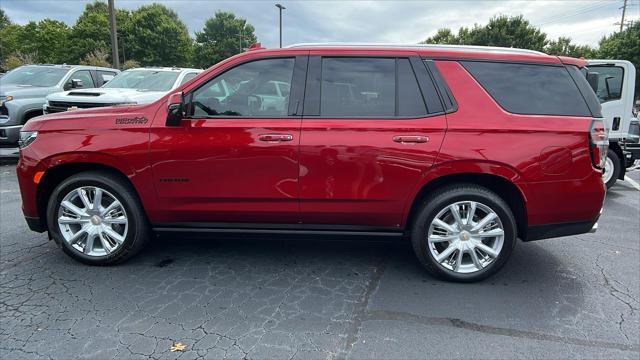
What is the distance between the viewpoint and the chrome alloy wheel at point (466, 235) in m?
3.41

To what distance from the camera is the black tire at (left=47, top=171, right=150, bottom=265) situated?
3584 millimetres

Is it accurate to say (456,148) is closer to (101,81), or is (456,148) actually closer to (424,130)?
(424,130)

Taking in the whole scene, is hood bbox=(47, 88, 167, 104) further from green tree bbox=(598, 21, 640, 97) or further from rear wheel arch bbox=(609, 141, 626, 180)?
green tree bbox=(598, 21, 640, 97)

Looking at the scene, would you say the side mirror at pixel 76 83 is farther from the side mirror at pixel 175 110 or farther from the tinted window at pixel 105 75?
the side mirror at pixel 175 110

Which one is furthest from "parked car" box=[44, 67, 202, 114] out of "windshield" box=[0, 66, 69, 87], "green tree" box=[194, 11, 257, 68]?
"green tree" box=[194, 11, 257, 68]

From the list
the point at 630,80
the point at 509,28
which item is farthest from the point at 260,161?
the point at 509,28

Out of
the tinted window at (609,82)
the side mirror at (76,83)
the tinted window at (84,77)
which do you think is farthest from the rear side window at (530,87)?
the tinted window at (84,77)

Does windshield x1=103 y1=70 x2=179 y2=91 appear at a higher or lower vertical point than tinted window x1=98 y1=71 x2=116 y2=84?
lower

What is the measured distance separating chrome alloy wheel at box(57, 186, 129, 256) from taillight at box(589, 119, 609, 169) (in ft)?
12.8

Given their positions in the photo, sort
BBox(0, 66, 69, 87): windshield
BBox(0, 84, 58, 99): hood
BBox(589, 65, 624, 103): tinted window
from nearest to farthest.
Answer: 1. BBox(589, 65, 624, 103): tinted window
2. BBox(0, 84, 58, 99): hood
3. BBox(0, 66, 69, 87): windshield

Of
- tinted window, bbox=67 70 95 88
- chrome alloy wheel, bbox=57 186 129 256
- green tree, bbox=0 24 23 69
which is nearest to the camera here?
chrome alloy wheel, bbox=57 186 129 256

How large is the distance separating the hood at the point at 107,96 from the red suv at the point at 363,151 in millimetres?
4409

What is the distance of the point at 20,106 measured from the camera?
8.62 m

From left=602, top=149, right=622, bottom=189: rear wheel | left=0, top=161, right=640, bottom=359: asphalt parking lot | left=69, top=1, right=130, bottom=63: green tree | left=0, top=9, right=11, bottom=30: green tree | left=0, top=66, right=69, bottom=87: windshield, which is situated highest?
left=0, top=9, right=11, bottom=30: green tree
